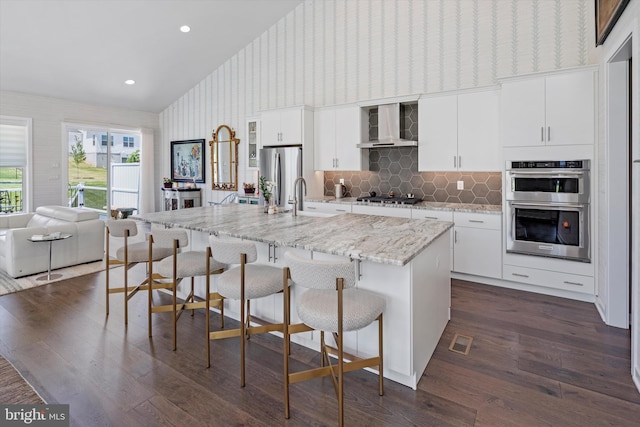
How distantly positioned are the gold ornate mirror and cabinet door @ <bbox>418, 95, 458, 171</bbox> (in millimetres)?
3896

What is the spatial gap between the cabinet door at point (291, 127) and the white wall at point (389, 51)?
2.00 ft

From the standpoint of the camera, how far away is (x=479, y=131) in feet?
13.3

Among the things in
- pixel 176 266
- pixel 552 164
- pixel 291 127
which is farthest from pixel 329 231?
pixel 291 127

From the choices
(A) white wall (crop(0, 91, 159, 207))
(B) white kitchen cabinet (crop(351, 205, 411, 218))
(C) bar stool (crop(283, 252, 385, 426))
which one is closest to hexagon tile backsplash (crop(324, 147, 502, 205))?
(B) white kitchen cabinet (crop(351, 205, 411, 218))

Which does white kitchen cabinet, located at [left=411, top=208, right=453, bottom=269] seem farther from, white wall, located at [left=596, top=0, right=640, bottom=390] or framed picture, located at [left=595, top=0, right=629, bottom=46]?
framed picture, located at [left=595, top=0, right=629, bottom=46]

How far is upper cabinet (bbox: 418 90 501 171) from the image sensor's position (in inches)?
157


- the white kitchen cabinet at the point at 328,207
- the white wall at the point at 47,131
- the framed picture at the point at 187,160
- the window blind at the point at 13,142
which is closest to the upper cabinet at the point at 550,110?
the white kitchen cabinet at the point at 328,207

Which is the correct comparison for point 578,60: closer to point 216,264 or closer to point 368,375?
point 368,375

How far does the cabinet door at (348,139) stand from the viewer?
502 centimetres

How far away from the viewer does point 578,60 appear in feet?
12.3

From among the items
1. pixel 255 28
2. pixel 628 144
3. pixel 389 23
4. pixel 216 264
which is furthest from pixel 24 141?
pixel 628 144

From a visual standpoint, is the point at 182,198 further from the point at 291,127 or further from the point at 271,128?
the point at 291,127

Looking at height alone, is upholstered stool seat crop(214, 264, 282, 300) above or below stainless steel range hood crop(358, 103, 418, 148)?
below

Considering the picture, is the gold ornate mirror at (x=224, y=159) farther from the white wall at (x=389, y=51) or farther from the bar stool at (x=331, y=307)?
the bar stool at (x=331, y=307)
